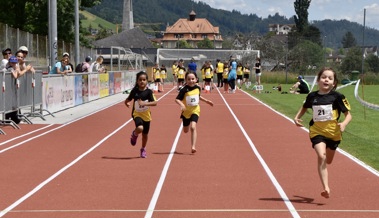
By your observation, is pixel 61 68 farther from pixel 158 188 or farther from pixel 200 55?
pixel 200 55

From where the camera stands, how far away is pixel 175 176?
10.4 meters

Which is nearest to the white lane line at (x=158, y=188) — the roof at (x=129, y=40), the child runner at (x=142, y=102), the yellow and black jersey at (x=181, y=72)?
the child runner at (x=142, y=102)

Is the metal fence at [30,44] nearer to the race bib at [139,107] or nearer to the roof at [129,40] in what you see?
the race bib at [139,107]

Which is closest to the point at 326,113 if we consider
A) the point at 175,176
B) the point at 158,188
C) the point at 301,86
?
the point at 158,188

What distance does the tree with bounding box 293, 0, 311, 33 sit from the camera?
149 m

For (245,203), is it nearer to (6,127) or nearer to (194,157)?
(194,157)

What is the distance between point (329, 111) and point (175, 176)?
2.71m

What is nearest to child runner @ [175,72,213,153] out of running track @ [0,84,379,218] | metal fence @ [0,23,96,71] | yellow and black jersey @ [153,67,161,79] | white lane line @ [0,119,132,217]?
running track @ [0,84,379,218]

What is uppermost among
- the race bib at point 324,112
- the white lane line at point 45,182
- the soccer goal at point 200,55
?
the soccer goal at point 200,55

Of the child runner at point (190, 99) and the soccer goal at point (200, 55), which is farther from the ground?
the soccer goal at point (200, 55)

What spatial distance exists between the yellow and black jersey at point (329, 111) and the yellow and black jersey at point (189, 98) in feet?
16.2

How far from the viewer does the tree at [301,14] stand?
149 m

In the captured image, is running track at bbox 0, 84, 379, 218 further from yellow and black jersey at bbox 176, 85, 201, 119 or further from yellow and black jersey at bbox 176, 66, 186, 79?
yellow and black jersey at bbox 176, 66, 186, 79

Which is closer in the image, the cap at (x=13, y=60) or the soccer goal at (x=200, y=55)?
the cap at (x=13, y=60)
